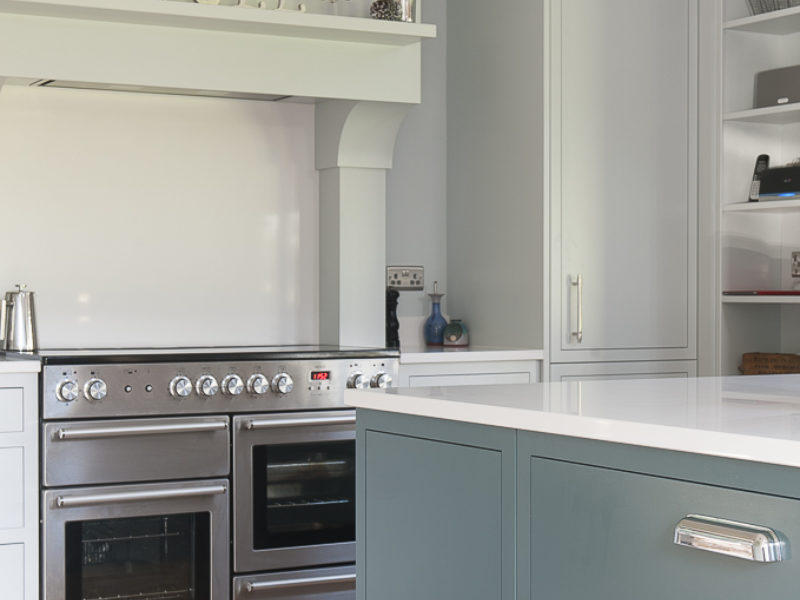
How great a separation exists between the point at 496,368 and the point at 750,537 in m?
2.50

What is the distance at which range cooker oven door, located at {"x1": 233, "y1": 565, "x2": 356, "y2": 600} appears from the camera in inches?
132

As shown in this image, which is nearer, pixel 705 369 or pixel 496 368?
pixel 496 368

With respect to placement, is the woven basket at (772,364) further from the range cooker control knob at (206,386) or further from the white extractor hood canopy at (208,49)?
the range cooker control knob at (206,386)

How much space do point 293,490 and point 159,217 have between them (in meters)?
1.16

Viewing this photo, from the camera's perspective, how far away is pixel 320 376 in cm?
349

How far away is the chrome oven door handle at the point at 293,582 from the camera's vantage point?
132 inches

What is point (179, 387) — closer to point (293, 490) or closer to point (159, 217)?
point (293, 490)

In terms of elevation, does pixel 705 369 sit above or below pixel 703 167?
below

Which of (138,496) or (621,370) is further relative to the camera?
(621,370)

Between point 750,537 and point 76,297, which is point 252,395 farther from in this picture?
point 750,537

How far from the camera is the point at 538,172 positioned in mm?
3949

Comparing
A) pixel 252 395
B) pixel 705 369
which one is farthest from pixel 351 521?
pixel 705 369

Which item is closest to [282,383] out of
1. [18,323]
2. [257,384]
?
[257,384]

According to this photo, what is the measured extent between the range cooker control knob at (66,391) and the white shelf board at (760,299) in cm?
236
